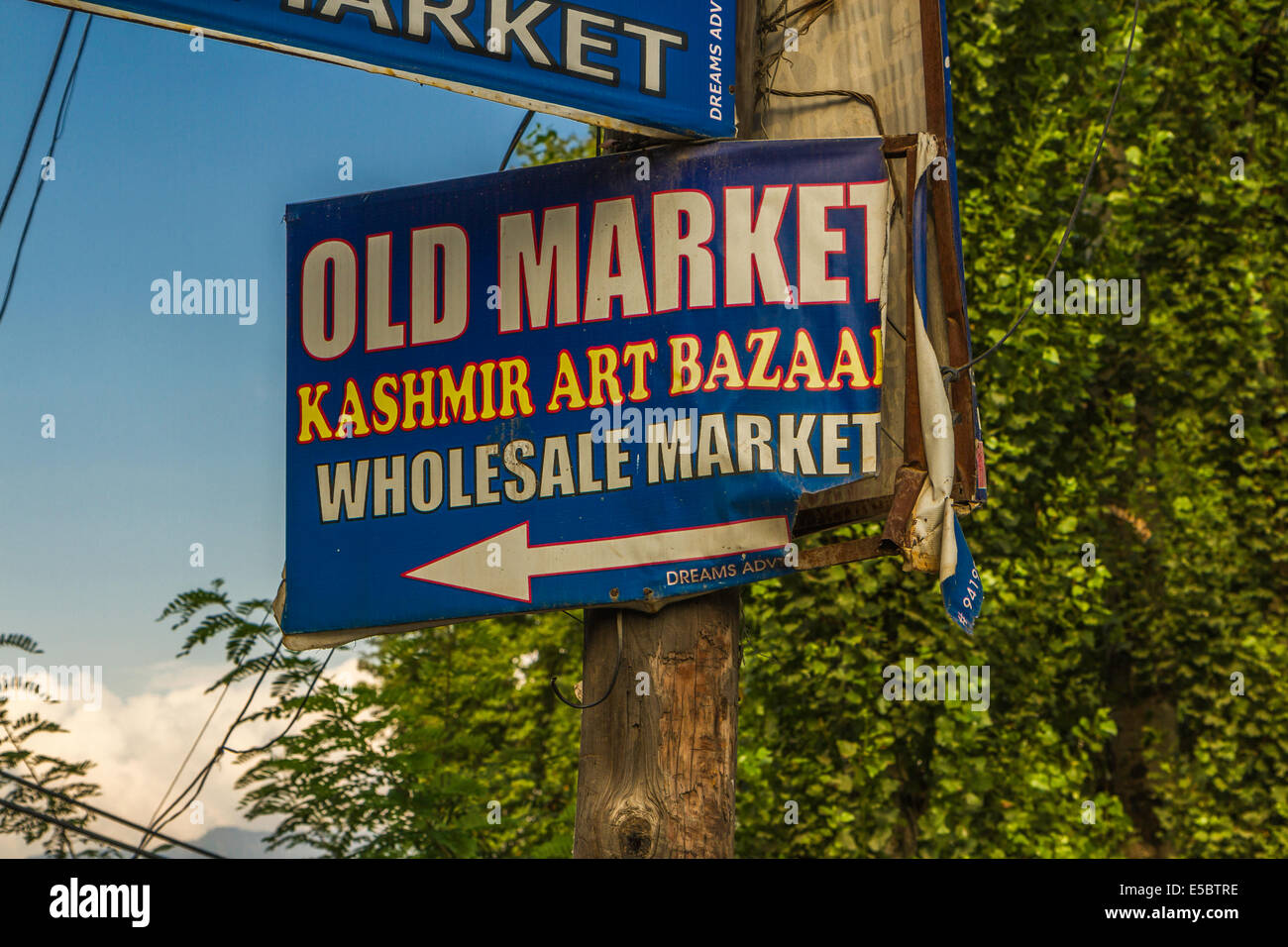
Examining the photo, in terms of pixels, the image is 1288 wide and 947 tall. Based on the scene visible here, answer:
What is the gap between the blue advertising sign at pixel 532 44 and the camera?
152 inches

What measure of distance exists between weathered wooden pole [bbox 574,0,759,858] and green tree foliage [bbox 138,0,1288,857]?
11.3ft

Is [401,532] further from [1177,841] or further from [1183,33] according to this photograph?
[1183,33]

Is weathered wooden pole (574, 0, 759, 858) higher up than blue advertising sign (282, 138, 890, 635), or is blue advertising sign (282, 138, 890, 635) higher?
blue advertising sign (282, 138, 890, 635)

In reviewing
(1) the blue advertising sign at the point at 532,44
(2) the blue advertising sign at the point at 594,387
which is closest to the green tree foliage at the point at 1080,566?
(2) the blue advertising sign at the point at 594,387

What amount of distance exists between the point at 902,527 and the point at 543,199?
179 cm

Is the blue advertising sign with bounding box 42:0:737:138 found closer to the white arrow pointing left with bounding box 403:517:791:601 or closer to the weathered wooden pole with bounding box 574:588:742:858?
the white arrow pointing left with bounding box 403:517:791:601

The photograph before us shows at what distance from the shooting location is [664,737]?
4.32 meters

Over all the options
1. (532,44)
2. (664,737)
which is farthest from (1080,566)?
(532,44)

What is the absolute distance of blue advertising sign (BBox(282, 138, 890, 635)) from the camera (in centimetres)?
440

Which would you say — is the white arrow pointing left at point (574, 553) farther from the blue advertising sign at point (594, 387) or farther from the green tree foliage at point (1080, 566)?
the green tree foliage at point (1080, 566)

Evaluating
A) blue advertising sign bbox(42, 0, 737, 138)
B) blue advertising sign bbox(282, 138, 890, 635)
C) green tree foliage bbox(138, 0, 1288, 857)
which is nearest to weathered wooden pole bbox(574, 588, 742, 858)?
blue advertising sign bbox(282, 138, 890, 635)

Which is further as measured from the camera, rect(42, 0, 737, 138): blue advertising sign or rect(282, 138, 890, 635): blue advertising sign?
rect(282, 138, 890, 635): blue advertising sign

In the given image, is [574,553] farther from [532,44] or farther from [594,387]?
[532,44]

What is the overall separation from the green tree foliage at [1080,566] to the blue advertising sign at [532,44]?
4549mm
